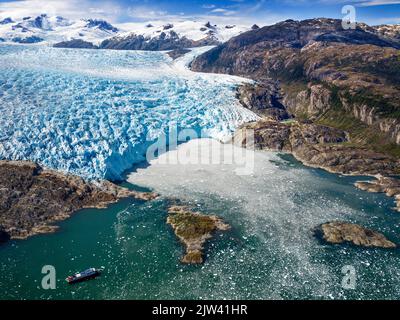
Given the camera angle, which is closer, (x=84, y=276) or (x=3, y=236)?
(x=84, y=276)

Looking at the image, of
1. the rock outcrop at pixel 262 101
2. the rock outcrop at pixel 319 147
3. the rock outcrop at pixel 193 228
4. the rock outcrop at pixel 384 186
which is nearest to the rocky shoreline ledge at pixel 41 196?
the rock outcrop at pixel 193 228

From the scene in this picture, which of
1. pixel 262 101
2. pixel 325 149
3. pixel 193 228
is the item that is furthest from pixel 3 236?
pixel 262 101

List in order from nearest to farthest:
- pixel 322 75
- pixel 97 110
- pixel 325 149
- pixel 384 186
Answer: pixel 384 186
pixel 97 110
pixel 325 149
pixel 322 75

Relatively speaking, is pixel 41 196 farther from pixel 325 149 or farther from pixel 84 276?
pixel 325 149

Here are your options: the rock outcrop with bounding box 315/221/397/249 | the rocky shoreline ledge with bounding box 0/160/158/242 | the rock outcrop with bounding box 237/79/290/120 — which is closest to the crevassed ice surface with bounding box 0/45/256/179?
the rocky shoreline ledge with bounding box 0/160/158/242

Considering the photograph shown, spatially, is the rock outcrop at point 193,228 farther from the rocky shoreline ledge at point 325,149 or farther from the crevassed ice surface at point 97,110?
the rocky shoreline ledge at point 325,149

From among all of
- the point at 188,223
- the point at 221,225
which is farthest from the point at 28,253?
the point at 221,225
